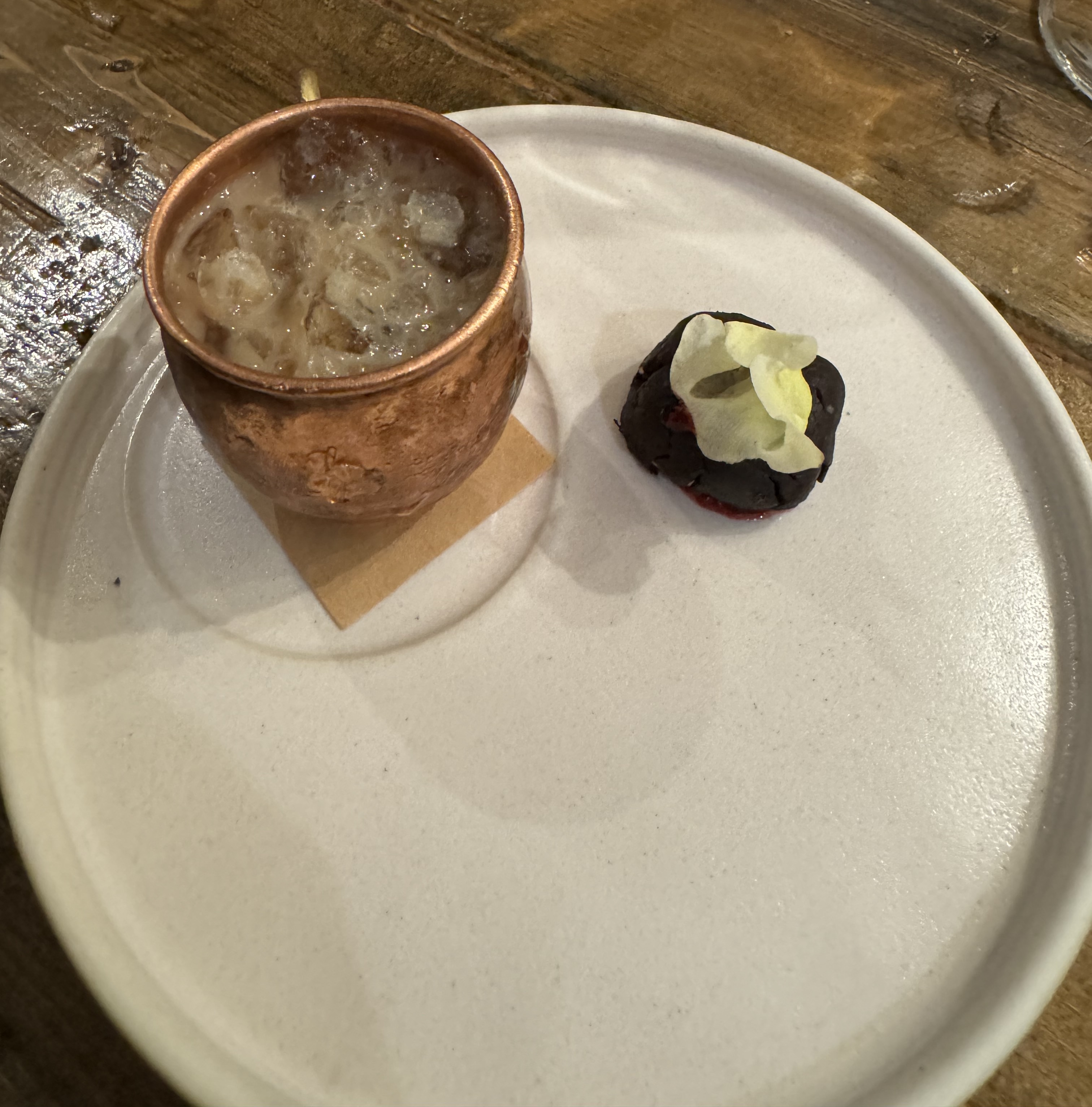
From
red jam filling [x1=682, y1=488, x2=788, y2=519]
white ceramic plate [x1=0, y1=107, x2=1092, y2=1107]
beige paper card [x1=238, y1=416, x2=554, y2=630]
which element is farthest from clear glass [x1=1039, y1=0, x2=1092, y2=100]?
beige paper card [x1=238, y1=416, x2=554, y2=630]

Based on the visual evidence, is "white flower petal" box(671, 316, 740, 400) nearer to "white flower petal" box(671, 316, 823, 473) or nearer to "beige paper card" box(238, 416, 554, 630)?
"white flower petal" box(671, 316, 823, 473)

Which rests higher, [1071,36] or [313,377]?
[1071,36]

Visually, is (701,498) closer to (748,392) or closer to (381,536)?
(748,392)

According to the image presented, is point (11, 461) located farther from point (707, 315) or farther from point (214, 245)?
point (707, 315)

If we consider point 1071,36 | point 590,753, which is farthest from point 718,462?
point 1071,36

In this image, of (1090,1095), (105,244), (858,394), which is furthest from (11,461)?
(1090,1095)

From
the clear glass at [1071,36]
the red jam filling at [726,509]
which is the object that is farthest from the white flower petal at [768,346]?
the clear glass at [1071,36]
